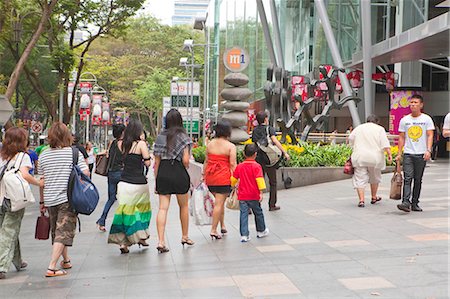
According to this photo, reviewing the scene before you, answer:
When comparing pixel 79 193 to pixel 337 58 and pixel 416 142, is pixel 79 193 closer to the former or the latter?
pixel 416 142

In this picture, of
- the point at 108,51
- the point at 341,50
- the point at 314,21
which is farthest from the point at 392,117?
the point at 108,51

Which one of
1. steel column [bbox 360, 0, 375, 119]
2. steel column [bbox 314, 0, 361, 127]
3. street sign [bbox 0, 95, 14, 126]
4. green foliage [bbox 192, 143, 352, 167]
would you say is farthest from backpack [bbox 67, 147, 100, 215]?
steel column [bbox 360, 0, 375, 119]

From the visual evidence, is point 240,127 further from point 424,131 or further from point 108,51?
point 108,51

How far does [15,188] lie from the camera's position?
696cm

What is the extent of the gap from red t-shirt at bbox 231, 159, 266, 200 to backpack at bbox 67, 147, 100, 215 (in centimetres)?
222

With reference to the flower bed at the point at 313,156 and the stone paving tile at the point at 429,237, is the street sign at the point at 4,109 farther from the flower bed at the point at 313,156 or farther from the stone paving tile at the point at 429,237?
the stone paving tile at the point at 429,237

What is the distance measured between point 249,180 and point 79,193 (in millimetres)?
2509

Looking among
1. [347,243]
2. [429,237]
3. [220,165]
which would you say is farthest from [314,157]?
[347,243]

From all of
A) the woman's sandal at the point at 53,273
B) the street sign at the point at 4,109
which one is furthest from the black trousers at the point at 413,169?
the street sign at the point at 4,109

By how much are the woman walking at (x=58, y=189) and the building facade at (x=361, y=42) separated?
13.1m

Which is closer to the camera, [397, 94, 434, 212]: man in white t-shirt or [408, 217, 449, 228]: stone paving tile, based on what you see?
[408, 217, 449, 228]: stone paving tile

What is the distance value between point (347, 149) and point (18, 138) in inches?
507

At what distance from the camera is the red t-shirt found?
8697mm

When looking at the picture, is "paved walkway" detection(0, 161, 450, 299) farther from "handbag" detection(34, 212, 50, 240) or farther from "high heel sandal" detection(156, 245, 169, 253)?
"handbag" detection(34, 212, 50, 240)
